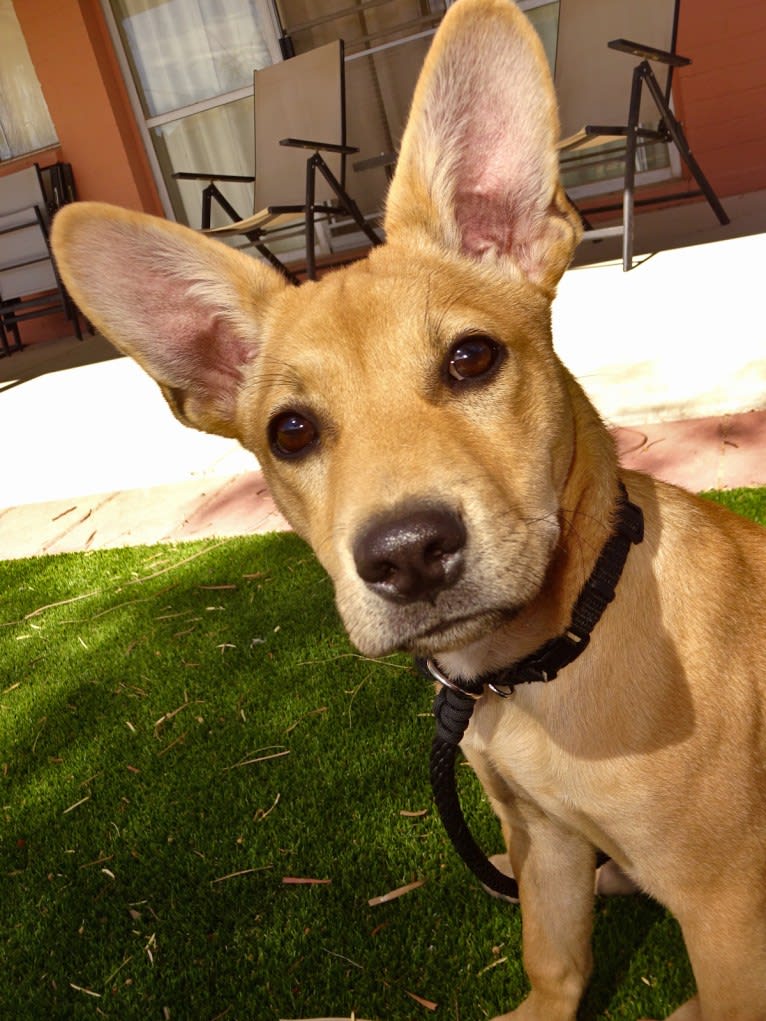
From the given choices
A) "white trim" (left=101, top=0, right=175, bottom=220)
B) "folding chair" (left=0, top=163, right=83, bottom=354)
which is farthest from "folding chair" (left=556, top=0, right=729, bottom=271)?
"folding chair" (left=0, top=163, right=83, bottom=354)

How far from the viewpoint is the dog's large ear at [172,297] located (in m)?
2.21

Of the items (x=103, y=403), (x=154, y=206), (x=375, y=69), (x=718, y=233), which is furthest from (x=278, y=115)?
(x=718, y=233)

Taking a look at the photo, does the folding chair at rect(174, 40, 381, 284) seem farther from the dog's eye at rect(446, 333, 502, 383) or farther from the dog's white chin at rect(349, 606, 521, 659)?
the dog's white chin at rect(349, 606, 521, 659)

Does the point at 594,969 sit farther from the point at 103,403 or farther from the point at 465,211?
the point at 103,403

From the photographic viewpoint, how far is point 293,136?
10.7 meters

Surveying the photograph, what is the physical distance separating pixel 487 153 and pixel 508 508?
3.10 feet

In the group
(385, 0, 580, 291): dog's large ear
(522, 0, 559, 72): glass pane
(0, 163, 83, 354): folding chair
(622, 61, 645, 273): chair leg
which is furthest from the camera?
(0, 163, 83, 354): folding chair

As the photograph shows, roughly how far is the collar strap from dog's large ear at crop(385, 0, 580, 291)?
0.65 m

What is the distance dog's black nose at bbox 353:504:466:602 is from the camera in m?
1.64

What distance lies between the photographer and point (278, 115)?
10.7 meters

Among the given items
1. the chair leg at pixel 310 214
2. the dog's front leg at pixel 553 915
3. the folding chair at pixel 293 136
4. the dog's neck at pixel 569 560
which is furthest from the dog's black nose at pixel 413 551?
the folding chair at pixel 293 136

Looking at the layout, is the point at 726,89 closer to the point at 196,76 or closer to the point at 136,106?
the point at 196,76

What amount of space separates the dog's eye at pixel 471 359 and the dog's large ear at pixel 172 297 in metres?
0.69

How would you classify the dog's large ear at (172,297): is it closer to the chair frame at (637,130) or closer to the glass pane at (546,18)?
the chair frame at (637,130)
